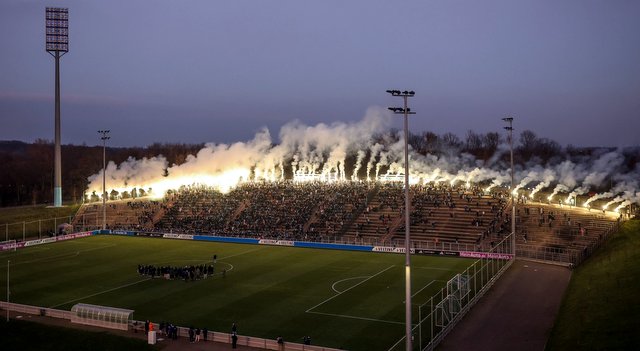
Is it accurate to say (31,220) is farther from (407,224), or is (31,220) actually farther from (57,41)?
(407,224)

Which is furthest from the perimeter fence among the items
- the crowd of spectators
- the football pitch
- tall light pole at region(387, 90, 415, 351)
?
the crowd of spectators

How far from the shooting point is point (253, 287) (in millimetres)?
46969

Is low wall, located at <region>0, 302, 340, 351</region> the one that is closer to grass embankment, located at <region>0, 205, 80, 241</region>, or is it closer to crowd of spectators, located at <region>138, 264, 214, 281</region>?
crowd of spectators, located at <region>138, 264, 214, 281</region>

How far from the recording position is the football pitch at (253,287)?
36469mm

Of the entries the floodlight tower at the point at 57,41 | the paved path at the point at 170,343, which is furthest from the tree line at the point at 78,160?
the paved path at the point at 170,343

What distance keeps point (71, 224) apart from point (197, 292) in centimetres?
4889

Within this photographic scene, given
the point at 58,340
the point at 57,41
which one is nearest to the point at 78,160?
the point at 57,41

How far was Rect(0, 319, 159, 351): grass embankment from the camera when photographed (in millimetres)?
32781

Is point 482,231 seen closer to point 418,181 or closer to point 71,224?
point 418,181

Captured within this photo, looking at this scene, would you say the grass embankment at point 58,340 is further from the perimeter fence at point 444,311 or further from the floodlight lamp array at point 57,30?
the floodlight lamp array at point 57,30

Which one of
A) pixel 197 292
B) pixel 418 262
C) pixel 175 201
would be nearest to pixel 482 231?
pixel 418 262

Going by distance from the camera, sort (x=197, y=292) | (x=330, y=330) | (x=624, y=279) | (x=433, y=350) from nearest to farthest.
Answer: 1. (x=433, y=350)
2. (x=330, y=330)
3. (x=624, y=279)
4. (x=197, y=292)

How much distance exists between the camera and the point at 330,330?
35.0 metres

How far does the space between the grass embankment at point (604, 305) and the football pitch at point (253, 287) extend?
367 inches
